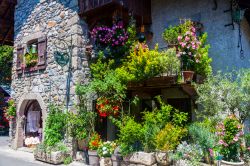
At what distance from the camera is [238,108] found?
6.10 metres

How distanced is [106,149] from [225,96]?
137 inches

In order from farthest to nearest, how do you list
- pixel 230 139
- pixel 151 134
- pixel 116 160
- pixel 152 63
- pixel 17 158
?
pixel 17 158, pixel 116 160, pixel 152 63, pixel 151 134, pixel 230 139

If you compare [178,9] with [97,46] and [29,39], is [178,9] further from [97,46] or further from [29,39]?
[29,39]

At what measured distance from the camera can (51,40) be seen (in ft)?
30.1

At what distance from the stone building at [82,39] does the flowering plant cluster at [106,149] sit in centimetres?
175

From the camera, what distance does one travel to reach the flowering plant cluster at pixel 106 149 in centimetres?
716

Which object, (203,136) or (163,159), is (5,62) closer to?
(163,159)

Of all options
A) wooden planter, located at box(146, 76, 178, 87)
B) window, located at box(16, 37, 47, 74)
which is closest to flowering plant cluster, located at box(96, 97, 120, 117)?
wooden planter, located at box(146, 76, 178, 87)

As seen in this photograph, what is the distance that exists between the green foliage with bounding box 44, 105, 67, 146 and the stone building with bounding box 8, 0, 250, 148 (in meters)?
0.40

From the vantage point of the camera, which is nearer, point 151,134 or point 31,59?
point 151,134

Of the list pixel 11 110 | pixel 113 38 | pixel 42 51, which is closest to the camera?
pixel 113 38

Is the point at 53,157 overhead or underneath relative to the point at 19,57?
underneath

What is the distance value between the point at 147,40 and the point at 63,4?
323cm

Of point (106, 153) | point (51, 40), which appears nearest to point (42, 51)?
point (51, 40)
